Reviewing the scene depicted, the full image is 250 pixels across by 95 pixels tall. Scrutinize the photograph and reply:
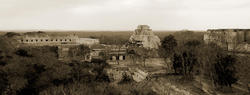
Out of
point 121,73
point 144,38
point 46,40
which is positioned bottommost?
point 121,73

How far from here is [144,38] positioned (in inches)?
1339

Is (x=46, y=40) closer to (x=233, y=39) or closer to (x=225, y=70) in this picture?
(x=233, y=39)

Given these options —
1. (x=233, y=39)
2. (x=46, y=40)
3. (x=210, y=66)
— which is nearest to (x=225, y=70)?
(x=210, y=66)

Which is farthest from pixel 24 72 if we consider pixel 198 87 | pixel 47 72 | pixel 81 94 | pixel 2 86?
pixel 198 87

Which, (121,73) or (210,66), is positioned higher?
(210,66)

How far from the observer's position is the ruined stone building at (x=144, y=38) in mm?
33756

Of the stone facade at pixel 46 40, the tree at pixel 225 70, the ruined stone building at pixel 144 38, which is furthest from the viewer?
the ruined stone building at pixel 144 38

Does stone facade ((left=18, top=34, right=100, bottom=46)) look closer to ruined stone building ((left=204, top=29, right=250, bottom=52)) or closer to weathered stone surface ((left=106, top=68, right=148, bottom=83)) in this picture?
weathered stone surface ((left=106, top=68, right=148, bottom=83))

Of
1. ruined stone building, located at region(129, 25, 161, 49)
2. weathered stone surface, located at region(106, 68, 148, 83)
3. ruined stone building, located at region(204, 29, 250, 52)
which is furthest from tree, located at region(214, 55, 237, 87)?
ruined stone building, located at region(129, 25, 161, 49)

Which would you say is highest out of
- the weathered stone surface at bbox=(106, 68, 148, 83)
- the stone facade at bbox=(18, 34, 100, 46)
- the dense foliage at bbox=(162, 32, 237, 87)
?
the stone facade at bbox=(18, 34, 100, 46)

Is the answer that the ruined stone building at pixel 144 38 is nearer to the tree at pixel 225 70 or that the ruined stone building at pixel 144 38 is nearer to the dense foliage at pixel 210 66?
the dense foliage at pixel 210 66

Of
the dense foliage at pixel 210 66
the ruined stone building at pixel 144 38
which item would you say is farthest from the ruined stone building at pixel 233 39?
the ruined stone building at pixel 144 38

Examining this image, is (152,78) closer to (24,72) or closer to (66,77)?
(66,77)

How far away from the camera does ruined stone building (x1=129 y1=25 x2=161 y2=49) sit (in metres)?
A: 33.8
